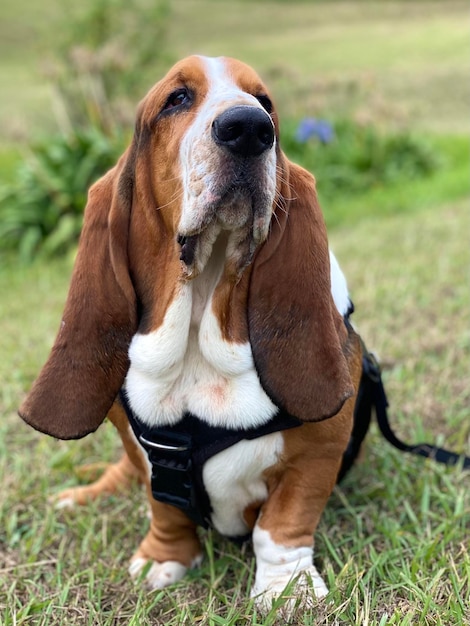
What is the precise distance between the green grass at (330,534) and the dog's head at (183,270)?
2.01 feet

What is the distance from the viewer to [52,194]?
8.31 meters

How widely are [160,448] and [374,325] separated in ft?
9.21

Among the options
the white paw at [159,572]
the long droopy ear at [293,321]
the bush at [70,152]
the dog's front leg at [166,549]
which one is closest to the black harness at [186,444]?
the long droopy ear at [293,321]

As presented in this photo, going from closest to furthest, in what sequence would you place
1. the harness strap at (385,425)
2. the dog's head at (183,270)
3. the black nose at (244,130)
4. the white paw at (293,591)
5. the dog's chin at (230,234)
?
the black nose at (244,130)
the dog's chin at (230,234)
the dog's head at (183,270)
the white paw at (293,591)
the harness strap at (385,425)

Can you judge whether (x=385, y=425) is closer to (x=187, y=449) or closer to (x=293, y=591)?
(x=293, y=591)

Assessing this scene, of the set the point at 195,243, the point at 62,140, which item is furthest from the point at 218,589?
the point at 62,140

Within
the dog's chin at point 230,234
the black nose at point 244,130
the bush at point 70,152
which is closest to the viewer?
the black nose at point 244,130

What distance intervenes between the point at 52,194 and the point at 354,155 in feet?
14.8

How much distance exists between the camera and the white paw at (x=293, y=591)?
2.09 meters

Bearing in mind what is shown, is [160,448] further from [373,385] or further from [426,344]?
[426,344]

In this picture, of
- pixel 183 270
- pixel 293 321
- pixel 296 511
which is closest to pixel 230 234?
pixel 183 270

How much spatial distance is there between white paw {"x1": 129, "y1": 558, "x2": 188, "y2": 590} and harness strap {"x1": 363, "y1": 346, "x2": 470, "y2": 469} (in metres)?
0.99

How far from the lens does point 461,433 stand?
10.5 feet

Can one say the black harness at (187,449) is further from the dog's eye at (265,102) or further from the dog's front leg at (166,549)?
the dog's eye at (265,102)
